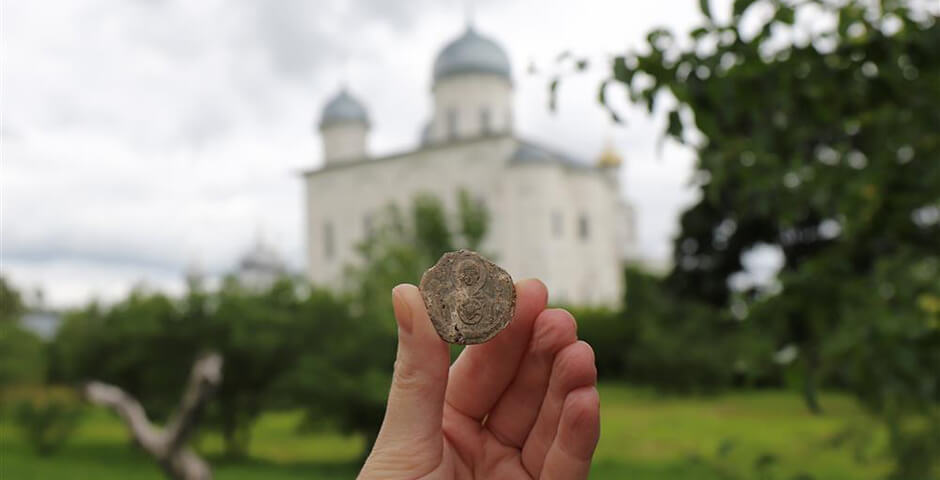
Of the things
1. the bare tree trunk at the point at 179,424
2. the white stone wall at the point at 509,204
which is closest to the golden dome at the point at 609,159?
the white stone wall at the point at 509,204

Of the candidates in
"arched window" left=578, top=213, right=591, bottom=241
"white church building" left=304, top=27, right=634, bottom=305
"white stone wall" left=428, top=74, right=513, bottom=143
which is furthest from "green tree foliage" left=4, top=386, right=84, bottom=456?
"arched window" left=578, top=213, right=591, bottom=241

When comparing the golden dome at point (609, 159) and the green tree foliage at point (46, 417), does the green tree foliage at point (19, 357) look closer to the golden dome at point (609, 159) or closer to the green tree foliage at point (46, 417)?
the green tree foliage at point (46, 417)

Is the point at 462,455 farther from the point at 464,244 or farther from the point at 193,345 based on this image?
the point at 464,244

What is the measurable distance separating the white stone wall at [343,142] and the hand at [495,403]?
34814 mm

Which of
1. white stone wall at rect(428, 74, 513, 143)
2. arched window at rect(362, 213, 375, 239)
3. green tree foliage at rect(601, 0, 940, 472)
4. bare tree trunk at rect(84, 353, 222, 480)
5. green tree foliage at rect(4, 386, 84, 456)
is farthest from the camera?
arched window at rect(362, 213, 375, 239)

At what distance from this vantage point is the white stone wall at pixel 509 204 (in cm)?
3164

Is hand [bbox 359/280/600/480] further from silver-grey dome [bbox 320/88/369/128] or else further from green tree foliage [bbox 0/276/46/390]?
silver-grey dome [bbox 320/88/369/128]

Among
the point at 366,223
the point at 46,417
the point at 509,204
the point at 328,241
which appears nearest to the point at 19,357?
the point at 46,417

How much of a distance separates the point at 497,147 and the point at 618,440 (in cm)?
2096

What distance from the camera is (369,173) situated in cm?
3494

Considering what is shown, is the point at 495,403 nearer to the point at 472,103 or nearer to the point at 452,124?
the point at 472,103

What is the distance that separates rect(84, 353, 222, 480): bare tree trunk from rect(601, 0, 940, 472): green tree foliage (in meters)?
4.62

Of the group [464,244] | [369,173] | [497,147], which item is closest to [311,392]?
[464,244]

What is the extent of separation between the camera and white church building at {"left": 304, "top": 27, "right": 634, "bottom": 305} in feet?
104
